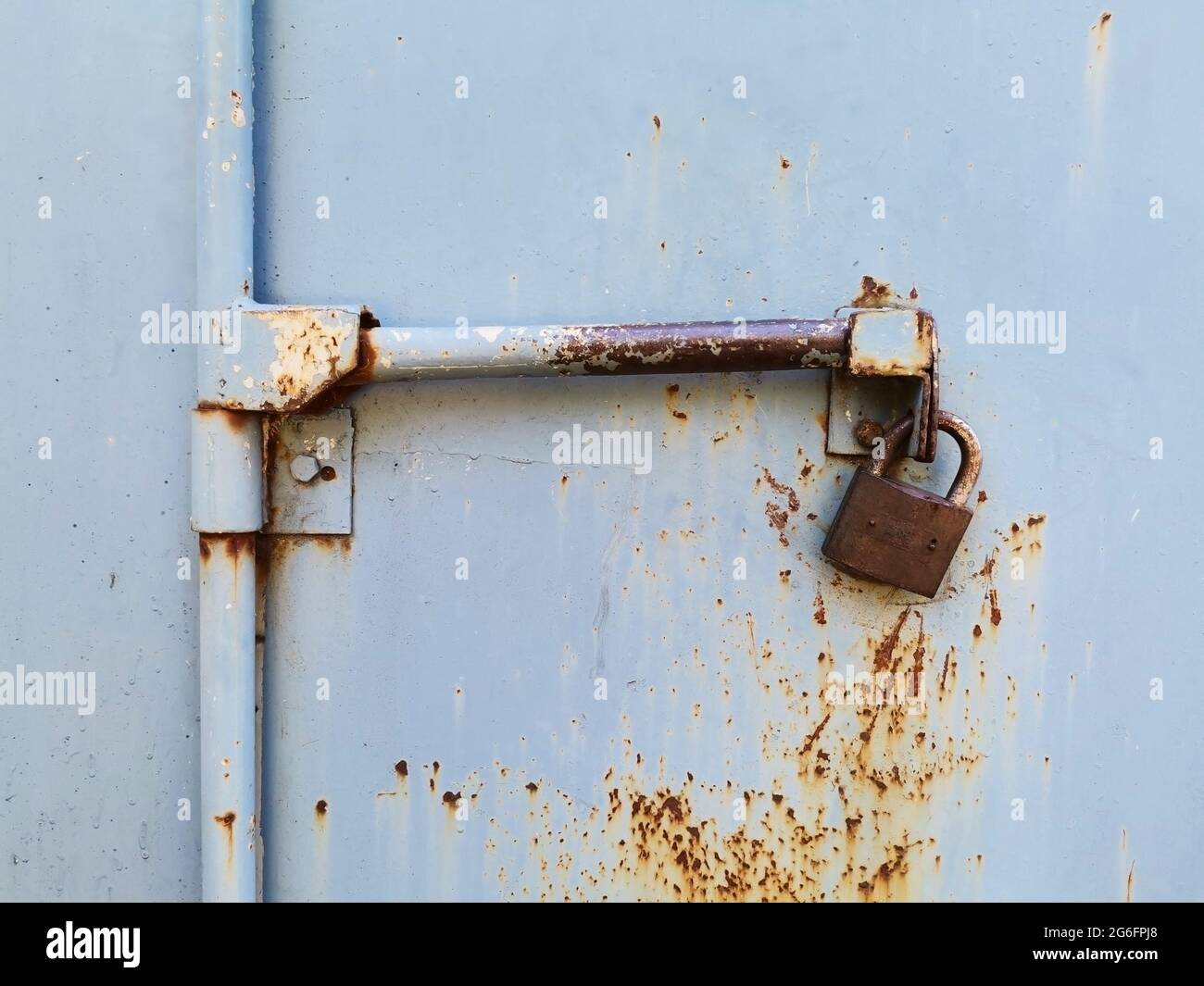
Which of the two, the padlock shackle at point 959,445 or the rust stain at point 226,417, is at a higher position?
the rust stain at point 226,417

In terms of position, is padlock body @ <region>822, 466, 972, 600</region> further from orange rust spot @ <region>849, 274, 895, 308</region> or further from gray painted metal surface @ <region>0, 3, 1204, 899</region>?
orange rust spot @ <region>849, 274, 895, 308</region>

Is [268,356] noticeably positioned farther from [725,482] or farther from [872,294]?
[872,294]

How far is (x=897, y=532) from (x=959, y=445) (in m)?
0.10

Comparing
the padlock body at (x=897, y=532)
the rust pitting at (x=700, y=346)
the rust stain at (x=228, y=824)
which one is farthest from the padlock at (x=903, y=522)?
the rust stain at (x=228, y=824)

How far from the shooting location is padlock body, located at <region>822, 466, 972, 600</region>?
2.40 ft

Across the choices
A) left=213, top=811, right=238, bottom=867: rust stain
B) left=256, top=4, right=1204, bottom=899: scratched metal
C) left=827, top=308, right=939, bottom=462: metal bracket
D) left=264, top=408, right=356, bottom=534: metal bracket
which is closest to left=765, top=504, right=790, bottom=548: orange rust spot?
left=256, top=4, right=1204, bottom=899: scratched metal

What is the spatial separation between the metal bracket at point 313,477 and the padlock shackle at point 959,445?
0.48 meters

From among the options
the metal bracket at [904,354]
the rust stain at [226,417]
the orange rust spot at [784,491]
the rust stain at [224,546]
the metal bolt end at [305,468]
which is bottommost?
the rust stain at [224,546]

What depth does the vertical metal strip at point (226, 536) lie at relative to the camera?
0.73 meters

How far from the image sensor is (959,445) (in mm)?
754

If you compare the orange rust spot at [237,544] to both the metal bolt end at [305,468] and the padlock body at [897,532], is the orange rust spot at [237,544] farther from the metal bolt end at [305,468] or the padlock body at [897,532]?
the padlock body at [897,532]

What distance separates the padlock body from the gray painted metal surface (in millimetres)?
43

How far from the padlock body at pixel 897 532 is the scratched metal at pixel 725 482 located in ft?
0.12

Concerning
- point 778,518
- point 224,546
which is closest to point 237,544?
point 224,546
